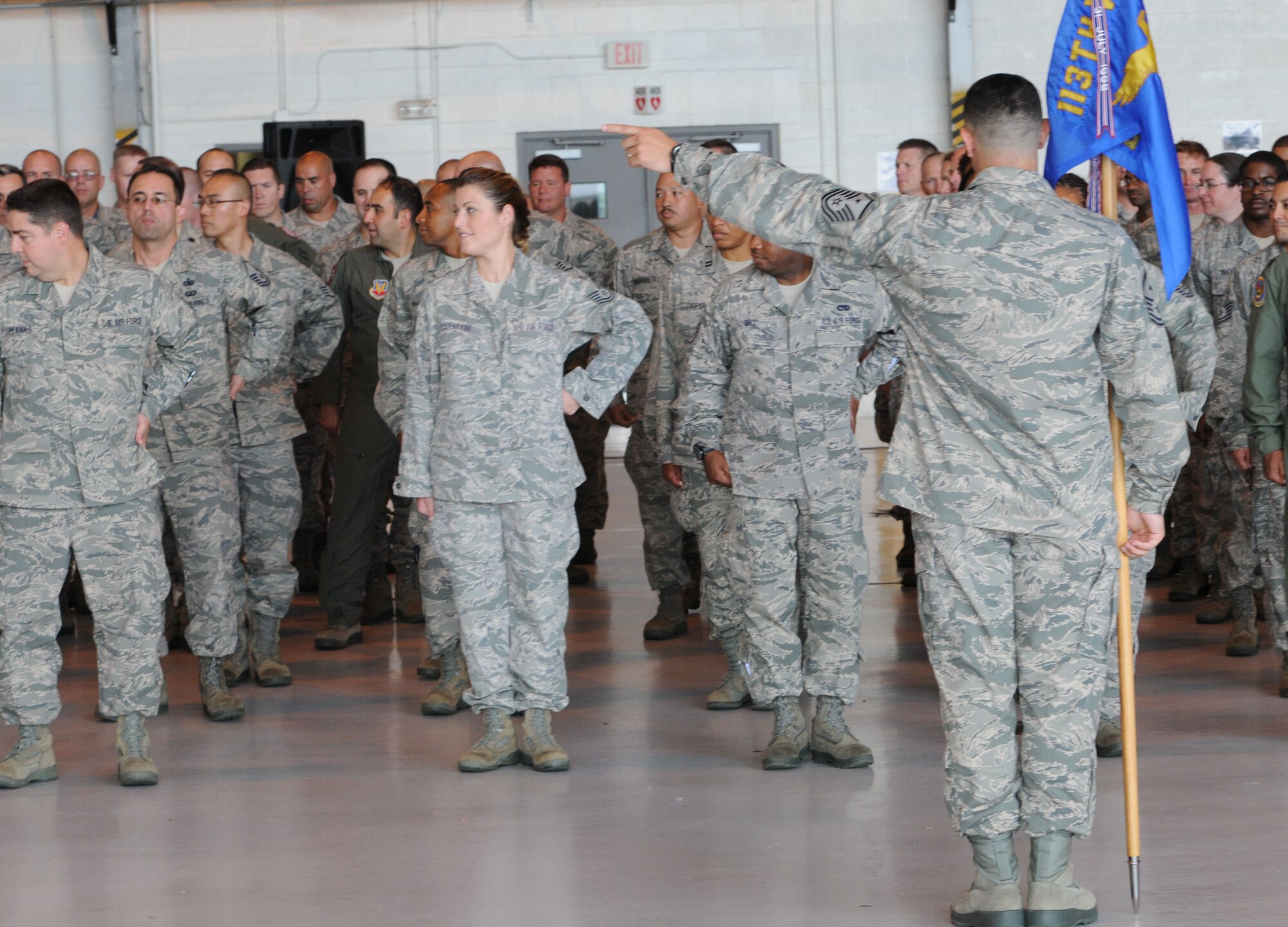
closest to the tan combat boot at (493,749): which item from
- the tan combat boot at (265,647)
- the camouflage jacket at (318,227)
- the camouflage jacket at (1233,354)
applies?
the tan combat boot at (265,647)

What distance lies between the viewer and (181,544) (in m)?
5.15

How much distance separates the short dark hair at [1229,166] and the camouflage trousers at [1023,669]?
3728 mm

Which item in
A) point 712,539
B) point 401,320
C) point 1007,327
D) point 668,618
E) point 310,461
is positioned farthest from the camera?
point 310,461

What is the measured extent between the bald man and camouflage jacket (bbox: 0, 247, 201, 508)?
3.50 m

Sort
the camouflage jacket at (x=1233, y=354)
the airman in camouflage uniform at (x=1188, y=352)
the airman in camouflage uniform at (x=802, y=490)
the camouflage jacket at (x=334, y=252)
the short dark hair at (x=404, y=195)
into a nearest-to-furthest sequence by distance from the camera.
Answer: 1. the airman in camouflage uniform at (x=1188, y=352)
2. the airman in camouflage uniform at (x=802, y=490)
3. the camouflage jacket at (x=1233, y=354)
4. the short dark hair at (x=404, y=195)
5. the camouflage jacket at (x=334, y=252)

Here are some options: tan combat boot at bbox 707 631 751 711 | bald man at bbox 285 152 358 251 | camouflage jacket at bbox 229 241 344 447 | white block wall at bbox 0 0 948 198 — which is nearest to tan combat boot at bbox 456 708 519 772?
tan combat boot at bbox 707 631 751 711

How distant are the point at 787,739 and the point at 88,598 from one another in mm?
2012

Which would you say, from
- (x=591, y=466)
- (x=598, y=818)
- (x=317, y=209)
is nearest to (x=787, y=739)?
(x=598, y=818)

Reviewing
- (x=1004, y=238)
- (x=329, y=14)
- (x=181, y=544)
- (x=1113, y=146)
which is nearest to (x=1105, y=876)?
(x=1004, y=238)

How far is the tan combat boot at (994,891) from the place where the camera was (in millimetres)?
3084

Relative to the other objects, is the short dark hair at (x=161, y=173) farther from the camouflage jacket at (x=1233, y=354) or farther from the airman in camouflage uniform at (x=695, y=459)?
the camouflage jacket at (x=1233, y=354)

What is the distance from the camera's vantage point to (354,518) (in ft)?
19.9

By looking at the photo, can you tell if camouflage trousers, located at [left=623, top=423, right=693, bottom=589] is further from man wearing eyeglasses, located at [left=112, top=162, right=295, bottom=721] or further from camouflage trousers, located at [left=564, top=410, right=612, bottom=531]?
man wearing eyeglasses, located at [left=112, top=162, right=295, bottom=721]

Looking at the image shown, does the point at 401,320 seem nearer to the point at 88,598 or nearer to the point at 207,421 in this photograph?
the point at 207,421
